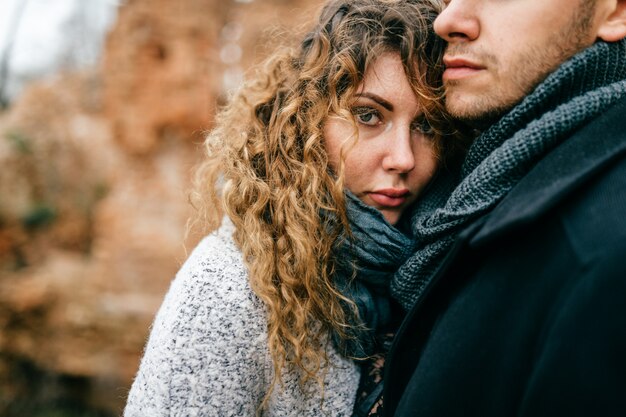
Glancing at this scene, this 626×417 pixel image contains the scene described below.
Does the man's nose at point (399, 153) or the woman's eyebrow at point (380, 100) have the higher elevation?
the woman's eyebrow at point (380, 100)

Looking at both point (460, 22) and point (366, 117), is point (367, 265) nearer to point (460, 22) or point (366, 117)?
point (366, 117)

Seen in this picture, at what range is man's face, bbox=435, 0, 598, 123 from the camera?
58.0 inches

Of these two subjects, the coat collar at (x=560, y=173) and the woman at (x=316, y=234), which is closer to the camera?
the coat collar at (x=560, y=173)

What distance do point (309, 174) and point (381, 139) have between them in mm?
298

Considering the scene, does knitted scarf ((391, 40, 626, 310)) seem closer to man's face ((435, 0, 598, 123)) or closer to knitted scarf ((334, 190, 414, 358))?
man's face ((435, 0, 598, 123))

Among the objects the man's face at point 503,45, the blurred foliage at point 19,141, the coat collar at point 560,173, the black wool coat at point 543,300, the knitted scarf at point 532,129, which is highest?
the blurred foliage at point 19,141

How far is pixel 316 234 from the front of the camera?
1.92 meters

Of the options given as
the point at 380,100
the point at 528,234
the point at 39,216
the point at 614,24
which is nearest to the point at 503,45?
the point at 614,24

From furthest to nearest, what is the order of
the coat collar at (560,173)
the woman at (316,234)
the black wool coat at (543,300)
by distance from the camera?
the woman at (316,234)
the coat collar at (560,173)
the black wool coat at (543,300)

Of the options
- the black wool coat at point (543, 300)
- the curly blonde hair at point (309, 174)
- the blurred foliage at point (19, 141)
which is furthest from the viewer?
the blurred foliage at point (19, 141)

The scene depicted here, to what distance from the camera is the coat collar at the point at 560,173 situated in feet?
3.91

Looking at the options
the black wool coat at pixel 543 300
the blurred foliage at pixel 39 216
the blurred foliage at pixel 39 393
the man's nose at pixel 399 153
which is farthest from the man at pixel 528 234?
the blurred foliage at pixel 39 216

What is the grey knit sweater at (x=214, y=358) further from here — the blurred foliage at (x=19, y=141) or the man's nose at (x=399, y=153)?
the blurred foliage at (x=19, y=141)

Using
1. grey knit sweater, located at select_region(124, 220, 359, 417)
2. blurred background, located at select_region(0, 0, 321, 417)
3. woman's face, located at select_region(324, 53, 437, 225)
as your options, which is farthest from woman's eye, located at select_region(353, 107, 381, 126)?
blurred background, located at select_region(0, 0, 321, 417)
